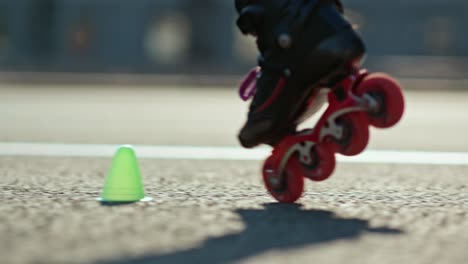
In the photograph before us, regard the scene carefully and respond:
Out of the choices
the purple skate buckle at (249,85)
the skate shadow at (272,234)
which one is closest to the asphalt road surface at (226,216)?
the skate shadow at (272,234)

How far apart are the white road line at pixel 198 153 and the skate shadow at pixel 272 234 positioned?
2.15 metres

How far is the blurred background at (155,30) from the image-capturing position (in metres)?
28.5

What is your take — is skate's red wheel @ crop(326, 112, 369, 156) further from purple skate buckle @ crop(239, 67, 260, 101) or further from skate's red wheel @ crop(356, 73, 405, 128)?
purple skate buckle @ crop(239, 67, 260, 101)

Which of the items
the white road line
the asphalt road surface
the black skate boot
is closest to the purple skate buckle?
the black skate boot

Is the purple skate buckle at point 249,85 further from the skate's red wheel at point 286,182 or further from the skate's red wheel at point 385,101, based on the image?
the skate's red wheel at point 385,101

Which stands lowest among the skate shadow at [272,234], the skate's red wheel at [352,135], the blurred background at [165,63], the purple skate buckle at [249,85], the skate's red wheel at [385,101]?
the skate shadow at [272,234]

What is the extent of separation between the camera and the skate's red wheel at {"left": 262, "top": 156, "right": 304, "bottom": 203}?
3.06 metres

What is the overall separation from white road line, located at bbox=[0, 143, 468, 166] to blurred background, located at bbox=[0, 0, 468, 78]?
21.7 m

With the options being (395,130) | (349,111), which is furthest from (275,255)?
(395,130)

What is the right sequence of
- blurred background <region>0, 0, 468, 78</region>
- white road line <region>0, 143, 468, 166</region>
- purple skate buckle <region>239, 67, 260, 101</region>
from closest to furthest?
1. purple skate buckle <region>239, 67, 260, 101</region>
2. white road line <region>0, 143, 468, 166</region>
3. blurred background <region>0, 0, 468, 78</region>

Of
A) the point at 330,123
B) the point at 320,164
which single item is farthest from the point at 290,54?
the point at 320,164

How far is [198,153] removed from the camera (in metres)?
5.35

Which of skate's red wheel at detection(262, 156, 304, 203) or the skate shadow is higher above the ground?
skate's red wheel at detection(262, 156, 304, 203)

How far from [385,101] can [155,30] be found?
27.5 m
